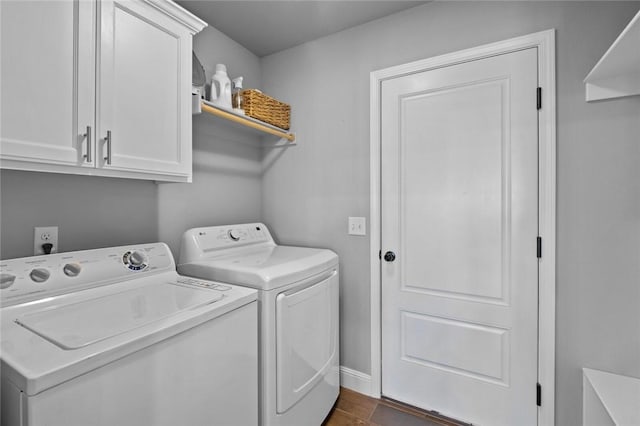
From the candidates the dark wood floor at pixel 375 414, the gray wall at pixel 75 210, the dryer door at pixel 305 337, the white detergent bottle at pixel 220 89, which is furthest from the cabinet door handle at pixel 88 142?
the dark wood floor at pixel 375 414

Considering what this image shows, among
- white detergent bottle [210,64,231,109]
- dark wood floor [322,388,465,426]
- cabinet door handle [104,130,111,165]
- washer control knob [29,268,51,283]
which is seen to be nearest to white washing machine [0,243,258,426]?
washer control knob [29,268,51,283]

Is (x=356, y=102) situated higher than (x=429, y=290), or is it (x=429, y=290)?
(x=356, y=102)

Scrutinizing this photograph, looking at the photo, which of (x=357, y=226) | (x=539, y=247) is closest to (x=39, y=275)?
(x=357, y=226)

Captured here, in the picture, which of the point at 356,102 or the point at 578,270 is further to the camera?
the point at 356,102

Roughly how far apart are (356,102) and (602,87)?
4.21 feet

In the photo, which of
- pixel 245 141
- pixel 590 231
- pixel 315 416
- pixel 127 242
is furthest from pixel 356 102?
pixel 315 416

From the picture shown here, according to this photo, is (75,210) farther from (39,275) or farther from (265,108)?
(265,108)

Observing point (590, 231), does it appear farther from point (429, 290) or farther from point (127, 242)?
point (127, 242)

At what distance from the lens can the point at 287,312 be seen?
1.45 metres

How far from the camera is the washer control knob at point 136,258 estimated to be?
1453 mm

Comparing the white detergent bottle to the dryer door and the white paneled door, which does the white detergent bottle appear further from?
the dryer door

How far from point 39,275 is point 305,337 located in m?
1.15

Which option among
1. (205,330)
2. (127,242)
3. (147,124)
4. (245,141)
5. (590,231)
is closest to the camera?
(205,330)

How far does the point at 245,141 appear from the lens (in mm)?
2389
